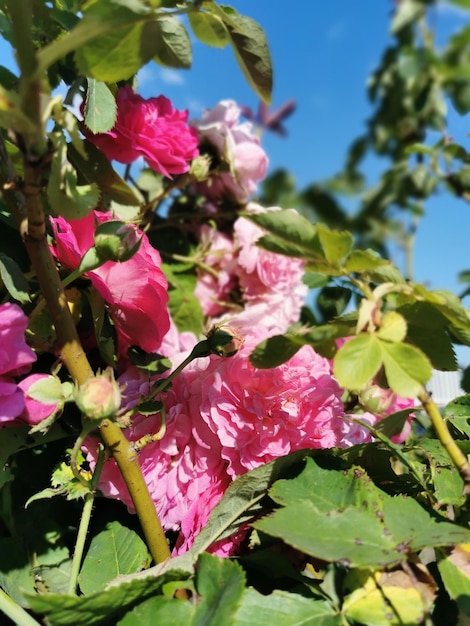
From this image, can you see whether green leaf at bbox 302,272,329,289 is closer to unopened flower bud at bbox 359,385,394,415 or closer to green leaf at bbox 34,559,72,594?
unopened flower bud at bbox 359,385,394,415

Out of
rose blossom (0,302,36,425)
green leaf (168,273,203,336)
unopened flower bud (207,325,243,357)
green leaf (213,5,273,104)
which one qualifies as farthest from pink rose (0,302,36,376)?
green leaf (168,273,203,336)

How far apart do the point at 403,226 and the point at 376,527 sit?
1.94 metres

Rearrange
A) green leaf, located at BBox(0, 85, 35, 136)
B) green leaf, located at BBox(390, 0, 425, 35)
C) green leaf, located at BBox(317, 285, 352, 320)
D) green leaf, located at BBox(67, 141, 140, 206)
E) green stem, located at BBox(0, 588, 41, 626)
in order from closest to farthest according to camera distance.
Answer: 1. green leaf, located at BBox(0, 85, 35, 136)
2. green stem, located at BBox(0, 588, 41, 626)
3. green leaf, located at BBox(67, 141, 140, 206)
4. green leaf, located at BBox(317, 285, 352, 320)
5. green leaf, located at BBox(390, 0, 425, 35)

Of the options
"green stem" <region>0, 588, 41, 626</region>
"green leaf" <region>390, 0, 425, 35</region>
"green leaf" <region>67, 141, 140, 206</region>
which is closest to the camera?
"green stem" <region>0, 588, 41, 626</region>

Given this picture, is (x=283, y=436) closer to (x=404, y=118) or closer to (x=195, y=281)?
(x=195, y=281)

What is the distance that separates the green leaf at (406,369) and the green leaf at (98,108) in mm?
226

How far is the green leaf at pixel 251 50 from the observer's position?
374mm

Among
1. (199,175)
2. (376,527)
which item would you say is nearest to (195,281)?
(199,175)

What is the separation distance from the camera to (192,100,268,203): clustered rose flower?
0.66 meters

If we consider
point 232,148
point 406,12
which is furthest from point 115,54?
point 406,12

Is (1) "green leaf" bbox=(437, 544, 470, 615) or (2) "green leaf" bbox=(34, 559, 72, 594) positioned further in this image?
(2) "green leaf" bbox=(34, 559, 72, 594)

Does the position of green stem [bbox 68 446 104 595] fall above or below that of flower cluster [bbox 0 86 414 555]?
below

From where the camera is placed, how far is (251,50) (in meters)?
0.38

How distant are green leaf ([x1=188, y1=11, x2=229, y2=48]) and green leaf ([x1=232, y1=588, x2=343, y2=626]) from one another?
325 mm
